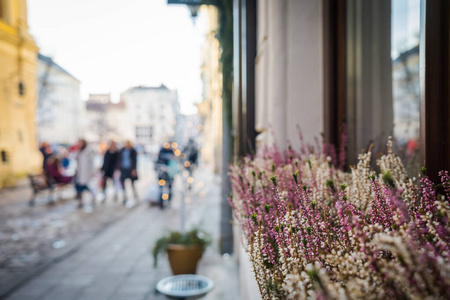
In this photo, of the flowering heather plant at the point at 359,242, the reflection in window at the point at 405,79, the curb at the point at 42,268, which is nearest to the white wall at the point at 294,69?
the reflection in window at the point at 405,79

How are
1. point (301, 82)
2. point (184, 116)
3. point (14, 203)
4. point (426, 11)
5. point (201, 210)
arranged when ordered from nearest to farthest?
point (426, 11) < point (301, 82) < point (184, 116) < point (201, 210) < point (14, 203)

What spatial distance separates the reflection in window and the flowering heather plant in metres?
1.05

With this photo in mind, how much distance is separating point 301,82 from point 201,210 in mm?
8430

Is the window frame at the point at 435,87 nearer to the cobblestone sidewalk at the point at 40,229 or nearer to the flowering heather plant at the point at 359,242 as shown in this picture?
the flowering heather plant at the point at 359,242

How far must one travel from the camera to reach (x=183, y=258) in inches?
204

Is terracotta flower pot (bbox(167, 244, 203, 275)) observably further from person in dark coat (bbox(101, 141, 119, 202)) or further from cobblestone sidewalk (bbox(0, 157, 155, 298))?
person in dark coat (bbox(101, 141, 119, 202))

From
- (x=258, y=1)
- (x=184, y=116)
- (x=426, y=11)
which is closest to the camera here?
(x=426, y=11)

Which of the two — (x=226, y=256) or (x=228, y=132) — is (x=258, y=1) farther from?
(x=226, y=256)

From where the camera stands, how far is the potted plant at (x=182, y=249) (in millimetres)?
5188

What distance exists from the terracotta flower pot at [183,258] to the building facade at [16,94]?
15116 millimetres

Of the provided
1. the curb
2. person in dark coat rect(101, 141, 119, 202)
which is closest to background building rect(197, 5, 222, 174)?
person in dark coat rect(101, 141, 119, 202)

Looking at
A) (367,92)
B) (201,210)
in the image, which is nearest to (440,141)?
(367,92)

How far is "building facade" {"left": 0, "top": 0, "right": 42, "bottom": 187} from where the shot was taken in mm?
19125

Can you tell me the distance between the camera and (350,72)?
2.99 metres
